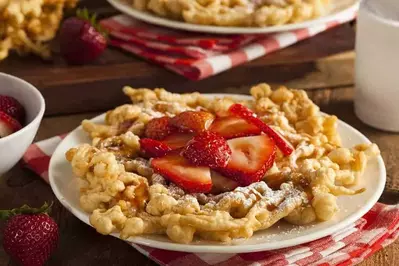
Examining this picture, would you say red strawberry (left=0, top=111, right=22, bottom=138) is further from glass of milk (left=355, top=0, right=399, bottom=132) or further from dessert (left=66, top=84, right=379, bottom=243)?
glass of milk (left=355, top=0, right=399, bottom=132)

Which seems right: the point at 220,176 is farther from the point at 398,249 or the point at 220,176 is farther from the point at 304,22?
the point at 304,22

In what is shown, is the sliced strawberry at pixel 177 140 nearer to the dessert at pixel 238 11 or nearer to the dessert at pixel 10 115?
the dessert at pixel 10 115

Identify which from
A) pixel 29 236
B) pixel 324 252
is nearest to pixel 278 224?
pixel 324 252

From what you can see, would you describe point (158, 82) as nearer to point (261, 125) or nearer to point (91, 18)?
point (91, 18)

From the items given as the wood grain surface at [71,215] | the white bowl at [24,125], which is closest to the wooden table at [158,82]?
the wood grain surface at [71,215]

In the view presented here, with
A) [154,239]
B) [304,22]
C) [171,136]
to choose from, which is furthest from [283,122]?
[304,22]
